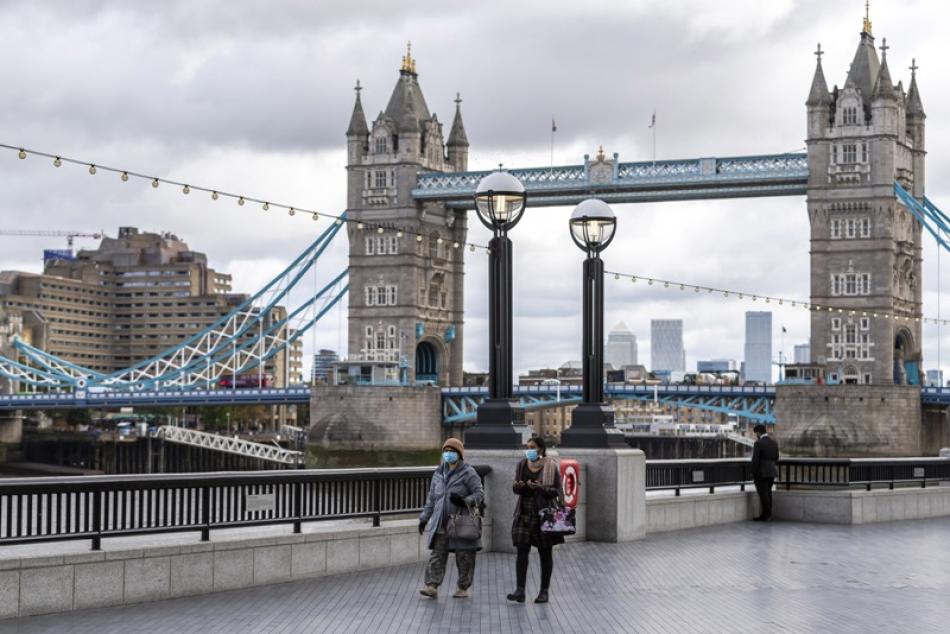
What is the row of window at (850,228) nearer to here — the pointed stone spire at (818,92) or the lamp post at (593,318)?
the pointed stone spire at (818,92)

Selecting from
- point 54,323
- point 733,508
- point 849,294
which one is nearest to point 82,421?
point 54,323

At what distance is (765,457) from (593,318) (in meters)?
3.96

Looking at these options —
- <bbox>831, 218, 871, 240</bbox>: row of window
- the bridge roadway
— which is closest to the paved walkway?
the bridge roadway

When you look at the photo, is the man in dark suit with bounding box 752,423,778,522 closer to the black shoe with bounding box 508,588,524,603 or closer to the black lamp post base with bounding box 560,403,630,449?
the black lamp post base with bounding box 560,403,630,449

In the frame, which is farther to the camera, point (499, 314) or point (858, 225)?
point (858, 225)

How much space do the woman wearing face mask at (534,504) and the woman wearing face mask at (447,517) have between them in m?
0.44

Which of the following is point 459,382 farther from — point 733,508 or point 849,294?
point 733,508

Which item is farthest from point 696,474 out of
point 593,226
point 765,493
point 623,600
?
point 623,600

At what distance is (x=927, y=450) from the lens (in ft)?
267

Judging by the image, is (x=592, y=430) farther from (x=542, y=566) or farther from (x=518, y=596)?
(x=518, y=596)

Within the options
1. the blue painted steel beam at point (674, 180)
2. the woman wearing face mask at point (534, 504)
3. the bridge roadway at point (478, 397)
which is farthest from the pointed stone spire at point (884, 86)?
the woman wearing face mask at point (534, 504)

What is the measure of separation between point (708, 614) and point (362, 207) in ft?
266

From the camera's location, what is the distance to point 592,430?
2139 cm

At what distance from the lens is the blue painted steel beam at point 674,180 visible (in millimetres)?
82500
